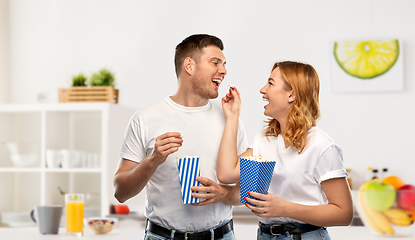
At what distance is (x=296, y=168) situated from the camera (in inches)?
48.7

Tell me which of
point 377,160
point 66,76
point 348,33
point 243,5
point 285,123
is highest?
point 243,5

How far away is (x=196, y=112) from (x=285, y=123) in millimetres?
355

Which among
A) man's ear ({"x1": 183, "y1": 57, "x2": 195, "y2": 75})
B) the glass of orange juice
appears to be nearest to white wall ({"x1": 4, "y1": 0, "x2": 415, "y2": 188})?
the glass of orange juice

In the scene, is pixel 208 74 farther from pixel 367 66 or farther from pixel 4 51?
pixel 4 51

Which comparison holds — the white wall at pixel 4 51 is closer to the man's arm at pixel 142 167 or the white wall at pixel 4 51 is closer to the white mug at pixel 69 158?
the white mug at pixel 69 158

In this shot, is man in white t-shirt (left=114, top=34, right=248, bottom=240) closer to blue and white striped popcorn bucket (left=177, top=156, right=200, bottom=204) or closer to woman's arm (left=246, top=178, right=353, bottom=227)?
blue and white striped popcorn bucket (left=177, top=156, right=200, bottom=204)

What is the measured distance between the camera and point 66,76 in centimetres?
358

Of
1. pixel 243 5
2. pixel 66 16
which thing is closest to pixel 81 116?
pixel 66 16

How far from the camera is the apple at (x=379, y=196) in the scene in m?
1.68

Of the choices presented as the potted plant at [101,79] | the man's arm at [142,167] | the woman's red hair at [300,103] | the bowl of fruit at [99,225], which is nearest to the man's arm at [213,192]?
the man's arm at [142,167]

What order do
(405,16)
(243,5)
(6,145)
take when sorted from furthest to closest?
1. (243,5)
2. (405,16)
3. (6,145)

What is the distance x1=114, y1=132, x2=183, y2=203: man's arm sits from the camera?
1269 millimetres

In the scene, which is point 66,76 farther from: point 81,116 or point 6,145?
point 6,145

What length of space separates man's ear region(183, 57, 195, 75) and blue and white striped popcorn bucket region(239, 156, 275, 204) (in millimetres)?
492
